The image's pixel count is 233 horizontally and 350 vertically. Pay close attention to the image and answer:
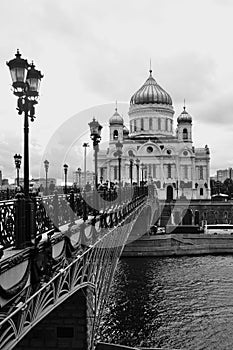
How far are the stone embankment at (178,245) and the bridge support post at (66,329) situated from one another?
22.5m

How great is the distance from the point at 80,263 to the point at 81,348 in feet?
→ 10.8

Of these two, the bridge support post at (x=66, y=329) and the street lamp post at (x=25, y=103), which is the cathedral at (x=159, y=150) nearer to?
the bridge support post at (x=66, y=329)

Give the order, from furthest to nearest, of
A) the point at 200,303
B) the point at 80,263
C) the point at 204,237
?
the point at 204,237 < the point at 200,303 < the point at 80,263

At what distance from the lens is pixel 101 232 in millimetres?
11656

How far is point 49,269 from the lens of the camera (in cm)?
643

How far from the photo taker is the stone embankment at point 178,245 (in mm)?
34406

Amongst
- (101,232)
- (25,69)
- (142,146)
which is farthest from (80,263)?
(142,146)

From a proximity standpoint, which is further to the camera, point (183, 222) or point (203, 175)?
point (203, 175)

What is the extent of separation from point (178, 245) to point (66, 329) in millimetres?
24978

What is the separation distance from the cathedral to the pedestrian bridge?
52.6 metres

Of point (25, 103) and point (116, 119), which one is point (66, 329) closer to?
point (25, 103)

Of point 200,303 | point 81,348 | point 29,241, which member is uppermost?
point 29,241

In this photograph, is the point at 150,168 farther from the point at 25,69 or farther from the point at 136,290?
the point at 25,69

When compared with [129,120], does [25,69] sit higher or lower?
lower
